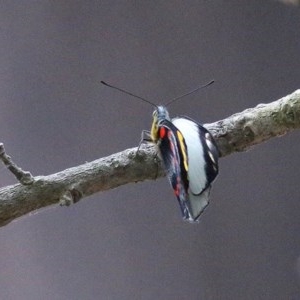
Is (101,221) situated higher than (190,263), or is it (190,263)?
(101,221)

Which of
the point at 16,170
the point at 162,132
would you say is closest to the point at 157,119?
the point at 162,132

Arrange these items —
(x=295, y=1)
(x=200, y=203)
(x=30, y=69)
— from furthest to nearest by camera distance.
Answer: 1. (x=295, y=1)
2. (x=30, y=69)
3. (x=200, y=203)

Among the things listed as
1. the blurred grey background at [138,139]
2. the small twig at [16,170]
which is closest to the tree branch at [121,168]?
the small twig at [16,170]

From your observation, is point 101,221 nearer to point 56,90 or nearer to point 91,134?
point 91,134

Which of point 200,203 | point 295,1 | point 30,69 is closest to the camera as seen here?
point 200,203

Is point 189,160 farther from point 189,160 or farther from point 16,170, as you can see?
point 16,170

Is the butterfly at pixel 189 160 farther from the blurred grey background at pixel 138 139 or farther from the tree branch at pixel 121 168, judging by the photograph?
the blurred grey background at pixel 138 139

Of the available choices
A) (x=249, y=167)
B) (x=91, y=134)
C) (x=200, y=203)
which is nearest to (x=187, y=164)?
(x=200, y=203)
